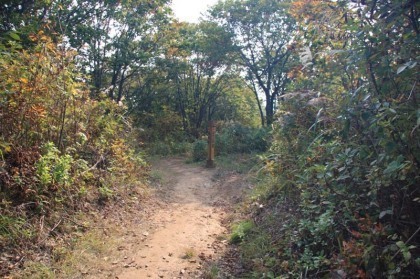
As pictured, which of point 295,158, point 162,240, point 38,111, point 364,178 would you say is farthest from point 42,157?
point 295,158

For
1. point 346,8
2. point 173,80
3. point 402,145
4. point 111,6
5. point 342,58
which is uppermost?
point 111,6

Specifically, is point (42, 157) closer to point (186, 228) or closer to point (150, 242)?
point (150, 242)

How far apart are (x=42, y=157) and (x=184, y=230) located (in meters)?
2.43

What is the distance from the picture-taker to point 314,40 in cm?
534


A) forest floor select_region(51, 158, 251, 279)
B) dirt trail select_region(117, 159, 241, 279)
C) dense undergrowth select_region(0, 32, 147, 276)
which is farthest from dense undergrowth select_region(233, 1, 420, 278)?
dense undergrowth select_region(0, 32, 147, 276)

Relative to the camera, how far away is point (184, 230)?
216 inches

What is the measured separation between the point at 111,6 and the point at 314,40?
8980 mm

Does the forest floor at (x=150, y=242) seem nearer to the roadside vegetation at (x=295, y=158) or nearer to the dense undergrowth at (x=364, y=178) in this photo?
the roadside vegetation at (x=295, y=158)

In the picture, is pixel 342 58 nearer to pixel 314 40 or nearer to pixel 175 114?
pixel 314 40

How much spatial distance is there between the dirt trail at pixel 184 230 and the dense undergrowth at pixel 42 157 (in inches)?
40.6

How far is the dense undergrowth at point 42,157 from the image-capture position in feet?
12.8

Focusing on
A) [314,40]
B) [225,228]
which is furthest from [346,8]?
[225,228]

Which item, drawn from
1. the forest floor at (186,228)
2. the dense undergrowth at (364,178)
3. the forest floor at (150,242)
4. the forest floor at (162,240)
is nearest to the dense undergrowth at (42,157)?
the forest floor at (150,242)

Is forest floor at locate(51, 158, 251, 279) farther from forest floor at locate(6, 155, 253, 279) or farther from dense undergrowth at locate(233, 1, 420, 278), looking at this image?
dense undergrowth at locate(233, 1, 420, 278)
